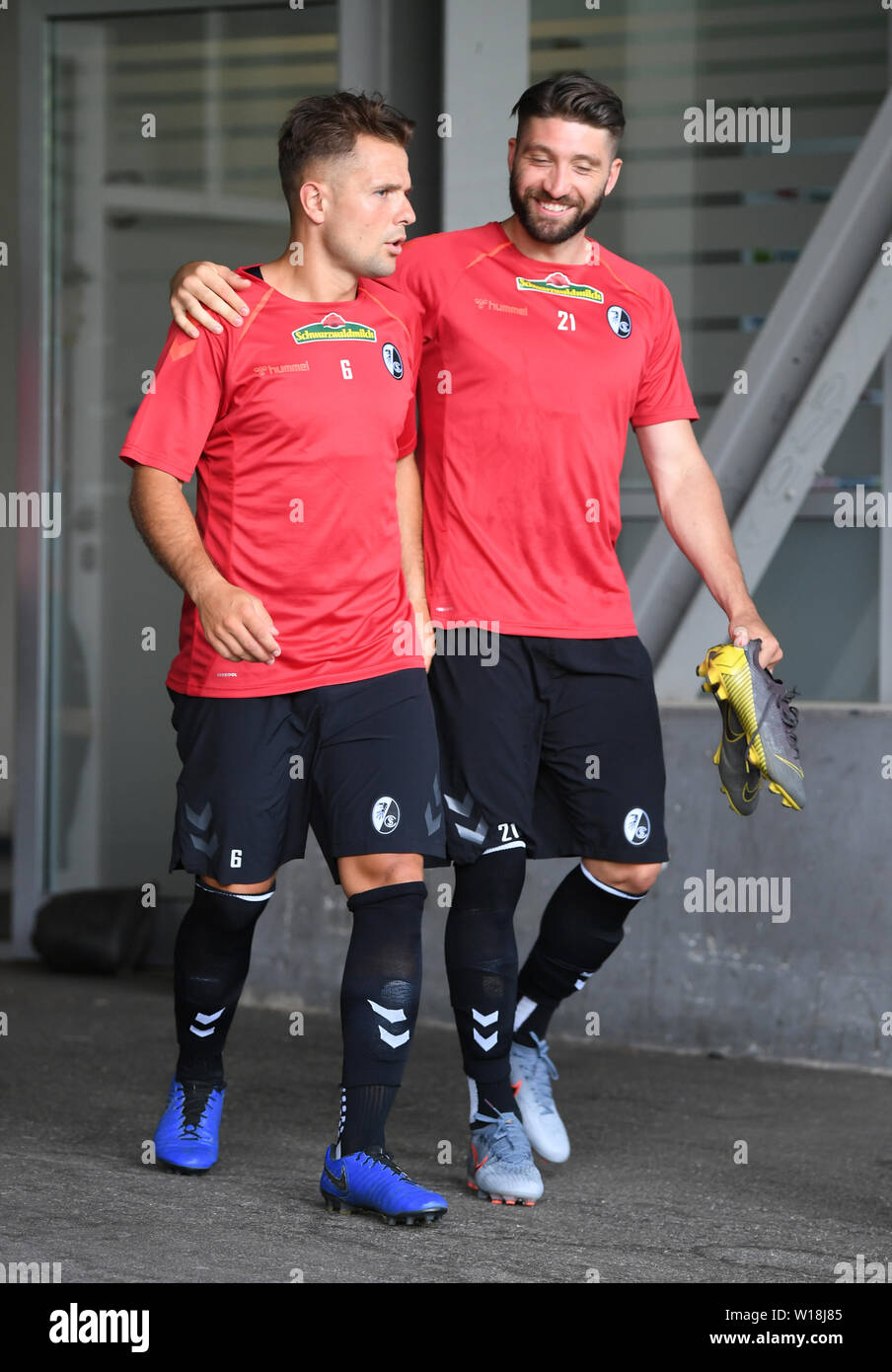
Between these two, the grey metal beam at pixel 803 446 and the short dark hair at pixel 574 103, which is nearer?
the short dark hair at pixel 574 103

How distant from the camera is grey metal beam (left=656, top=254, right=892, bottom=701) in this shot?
5664mm

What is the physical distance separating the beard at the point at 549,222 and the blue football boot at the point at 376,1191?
Result: 74.9 inches

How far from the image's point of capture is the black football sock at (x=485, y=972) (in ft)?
13.1

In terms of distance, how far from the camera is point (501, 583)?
4.07 metres

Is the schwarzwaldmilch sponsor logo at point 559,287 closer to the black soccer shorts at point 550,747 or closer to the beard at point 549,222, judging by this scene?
the beard at point 549,222

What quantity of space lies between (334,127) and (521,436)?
73 centimetres

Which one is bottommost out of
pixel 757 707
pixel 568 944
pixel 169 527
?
pixel 568 944

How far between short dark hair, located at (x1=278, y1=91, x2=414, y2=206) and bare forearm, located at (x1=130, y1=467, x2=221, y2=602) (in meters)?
0.63

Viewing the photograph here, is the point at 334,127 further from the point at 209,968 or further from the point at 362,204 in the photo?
the point at 209,968

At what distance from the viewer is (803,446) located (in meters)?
5.77
